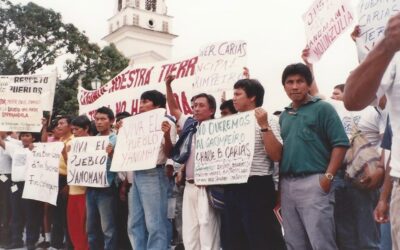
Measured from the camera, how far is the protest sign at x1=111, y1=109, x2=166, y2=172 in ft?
15.9

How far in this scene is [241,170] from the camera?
3.90m

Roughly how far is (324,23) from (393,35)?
9.91 feet

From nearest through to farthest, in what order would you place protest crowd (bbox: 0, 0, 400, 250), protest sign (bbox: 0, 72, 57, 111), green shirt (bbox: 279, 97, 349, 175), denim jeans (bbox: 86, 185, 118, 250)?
protest crowd (bbox: 0, 0, 400, 250)
green shirt (bbox: 279, 97, 349, 175)
denim jeans (bbox: 86, 185, 118, 250)
protest sign (bbox: 0, 72, 57, 111)

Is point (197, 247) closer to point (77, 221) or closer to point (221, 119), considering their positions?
point (221, 119)

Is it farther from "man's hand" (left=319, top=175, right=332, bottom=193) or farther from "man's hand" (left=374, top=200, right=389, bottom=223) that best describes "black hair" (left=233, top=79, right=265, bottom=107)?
"man's hand" (left=374, top=200, right=389, bottom=223)

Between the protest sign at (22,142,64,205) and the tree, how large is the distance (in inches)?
791

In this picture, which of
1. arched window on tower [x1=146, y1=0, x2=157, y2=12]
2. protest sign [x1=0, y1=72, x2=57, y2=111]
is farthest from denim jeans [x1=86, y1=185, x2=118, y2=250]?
arched window on tower [x1=146, y1=0, x2=157, y2=12]

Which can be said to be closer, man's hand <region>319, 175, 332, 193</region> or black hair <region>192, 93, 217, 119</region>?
man's hand <region>319, 175, 332, 193</region>

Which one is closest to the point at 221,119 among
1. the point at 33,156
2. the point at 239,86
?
the point at 239,86

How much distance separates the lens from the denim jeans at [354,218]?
409 cm

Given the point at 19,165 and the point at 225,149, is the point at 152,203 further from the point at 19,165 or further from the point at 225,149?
the point at 19,165

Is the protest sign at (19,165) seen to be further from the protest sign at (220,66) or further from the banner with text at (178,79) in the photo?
the protest sign at (220,66)

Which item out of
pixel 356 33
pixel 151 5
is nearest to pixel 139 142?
pixel 356 33

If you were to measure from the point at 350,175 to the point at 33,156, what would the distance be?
470 centimetres
